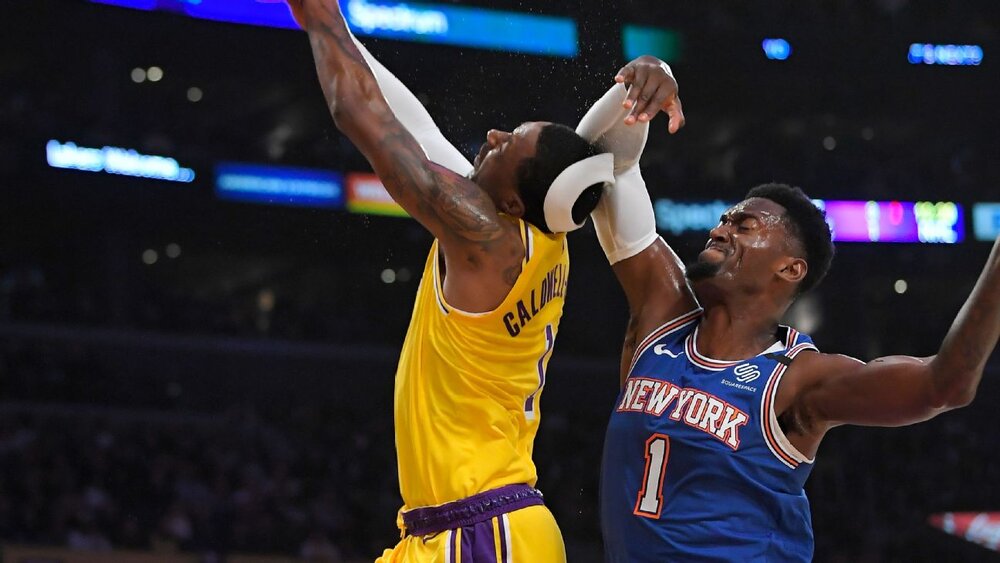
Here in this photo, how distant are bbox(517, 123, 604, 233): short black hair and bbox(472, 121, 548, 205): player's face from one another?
0.06 feet

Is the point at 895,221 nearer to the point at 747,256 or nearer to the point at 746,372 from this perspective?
the point at 747,256

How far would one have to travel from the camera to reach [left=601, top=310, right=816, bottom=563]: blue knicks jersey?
148 inches

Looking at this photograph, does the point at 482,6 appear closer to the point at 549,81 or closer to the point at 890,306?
the point at 549,81

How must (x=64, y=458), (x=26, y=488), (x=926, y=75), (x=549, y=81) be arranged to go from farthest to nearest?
(x=926, y=75), (x=549, y=81), (x=64, y=458), (x=26, y=488)

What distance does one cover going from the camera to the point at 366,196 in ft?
68.4

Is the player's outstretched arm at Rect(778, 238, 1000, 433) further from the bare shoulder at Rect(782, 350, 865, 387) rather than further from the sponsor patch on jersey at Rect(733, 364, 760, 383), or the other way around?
the sponsor patch on jersey at Rect(733, 364, 760, 383)

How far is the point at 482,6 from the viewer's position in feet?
70.8

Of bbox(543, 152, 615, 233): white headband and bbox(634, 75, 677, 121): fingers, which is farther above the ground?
bbox(634, 75, 677, 121): fingers

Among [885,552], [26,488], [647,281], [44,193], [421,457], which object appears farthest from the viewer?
[44,193]

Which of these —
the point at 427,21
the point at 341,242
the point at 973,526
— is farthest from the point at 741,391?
the point at 341,242

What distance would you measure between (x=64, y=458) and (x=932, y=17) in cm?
1948

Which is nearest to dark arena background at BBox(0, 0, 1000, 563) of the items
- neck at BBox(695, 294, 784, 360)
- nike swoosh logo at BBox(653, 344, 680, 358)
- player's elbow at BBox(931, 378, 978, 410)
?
nike swoosh logo at BBox(653, 344, 680, 358)

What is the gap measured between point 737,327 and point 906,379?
72cm

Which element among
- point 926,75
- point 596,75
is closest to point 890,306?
point 926,75
